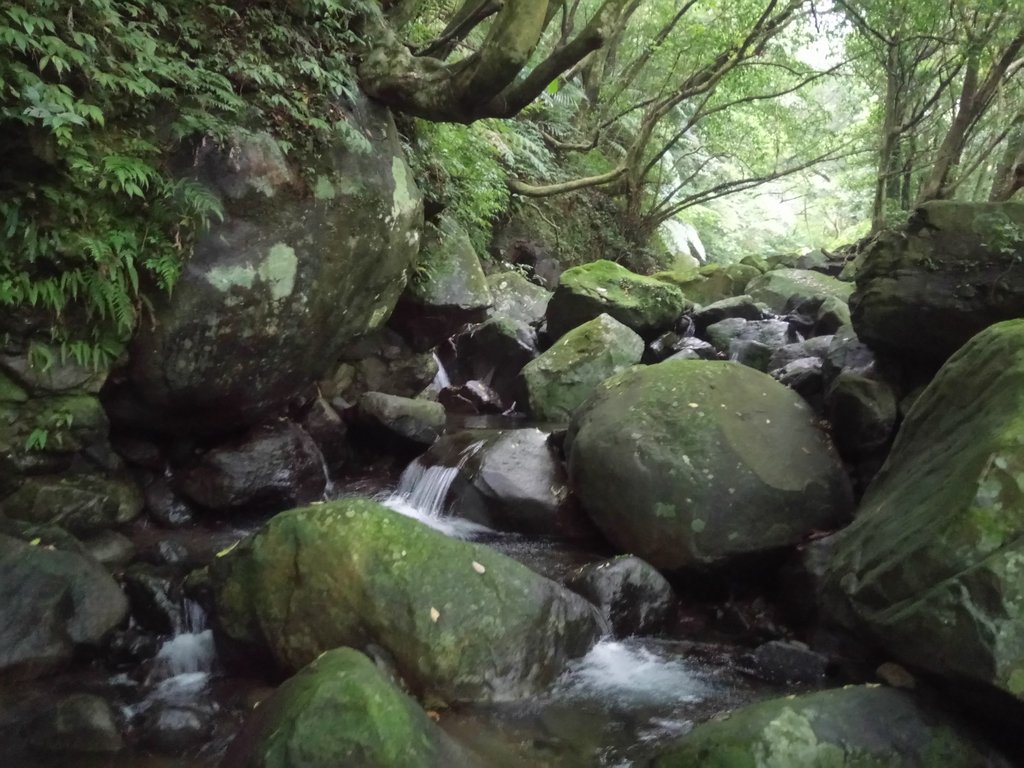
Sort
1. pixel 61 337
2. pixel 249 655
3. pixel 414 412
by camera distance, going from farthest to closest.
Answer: pixel 414 412 < pixel 61 337 < pixel 249 655

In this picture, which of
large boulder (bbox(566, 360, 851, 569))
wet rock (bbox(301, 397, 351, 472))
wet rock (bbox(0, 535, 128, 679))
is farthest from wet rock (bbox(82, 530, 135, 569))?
large boulder (bbox(566, 360, 851, 569))

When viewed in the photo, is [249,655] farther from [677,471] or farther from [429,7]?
[429,7]

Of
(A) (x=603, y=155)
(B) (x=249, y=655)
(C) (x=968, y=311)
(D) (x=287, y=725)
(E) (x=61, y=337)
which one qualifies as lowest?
(B) (x=249, y=655)

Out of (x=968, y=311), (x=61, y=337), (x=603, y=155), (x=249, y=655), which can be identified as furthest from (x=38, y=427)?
(x=603, y=155)

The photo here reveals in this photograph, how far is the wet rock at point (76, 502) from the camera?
194 inches

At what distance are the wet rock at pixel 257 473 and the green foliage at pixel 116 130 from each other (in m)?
1.55

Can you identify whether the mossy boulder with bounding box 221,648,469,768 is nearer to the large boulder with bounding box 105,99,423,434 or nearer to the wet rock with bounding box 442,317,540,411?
the large boulder with bounding box 105,99,423,434

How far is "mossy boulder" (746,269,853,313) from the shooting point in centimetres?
1244

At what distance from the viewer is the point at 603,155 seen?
16562 millimetres

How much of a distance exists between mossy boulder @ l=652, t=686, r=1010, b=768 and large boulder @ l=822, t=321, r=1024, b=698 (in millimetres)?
259

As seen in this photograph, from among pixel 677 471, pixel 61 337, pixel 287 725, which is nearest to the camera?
pixel 287 725

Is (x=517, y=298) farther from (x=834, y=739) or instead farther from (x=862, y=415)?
(x=834, y=739)

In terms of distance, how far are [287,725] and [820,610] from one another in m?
3.19

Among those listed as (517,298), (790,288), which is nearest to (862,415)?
(517,298)
